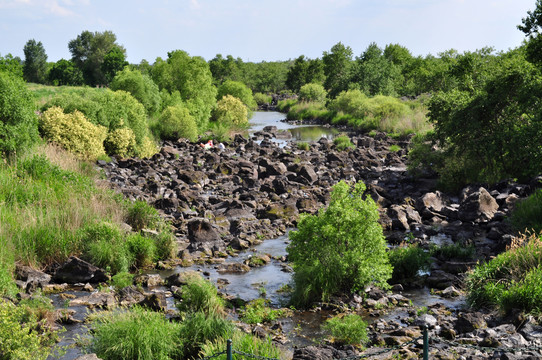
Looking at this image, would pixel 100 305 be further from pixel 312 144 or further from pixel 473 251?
pixel 312 144

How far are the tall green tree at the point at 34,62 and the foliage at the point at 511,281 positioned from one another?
11935 cm

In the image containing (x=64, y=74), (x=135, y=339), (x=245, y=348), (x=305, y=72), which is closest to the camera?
(x=245, y=348)

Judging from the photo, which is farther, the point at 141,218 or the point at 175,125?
the point at 175,125

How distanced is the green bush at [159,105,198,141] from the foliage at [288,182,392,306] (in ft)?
106

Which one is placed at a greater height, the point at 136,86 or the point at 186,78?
the point at 186,78

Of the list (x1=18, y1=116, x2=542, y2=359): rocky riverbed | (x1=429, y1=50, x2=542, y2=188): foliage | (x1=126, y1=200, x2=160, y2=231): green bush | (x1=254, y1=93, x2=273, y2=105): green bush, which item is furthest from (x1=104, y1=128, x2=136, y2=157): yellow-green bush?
(x1=254, y1=93, x2=273, y2=105): green bush

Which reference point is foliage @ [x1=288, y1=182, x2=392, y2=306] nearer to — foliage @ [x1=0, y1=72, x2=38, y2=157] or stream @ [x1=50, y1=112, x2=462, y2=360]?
stream @ [x1=50, y1=112, x2=462, y2=360]

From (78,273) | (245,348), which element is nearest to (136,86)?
(78,273)

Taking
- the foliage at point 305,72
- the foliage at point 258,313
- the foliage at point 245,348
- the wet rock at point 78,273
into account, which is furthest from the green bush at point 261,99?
the foliage at point 245,348

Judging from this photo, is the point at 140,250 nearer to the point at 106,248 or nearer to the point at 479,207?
the point at 106,248

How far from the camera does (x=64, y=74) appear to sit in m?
113

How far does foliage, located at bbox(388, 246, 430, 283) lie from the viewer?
15969 mm

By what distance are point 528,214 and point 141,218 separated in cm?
1316

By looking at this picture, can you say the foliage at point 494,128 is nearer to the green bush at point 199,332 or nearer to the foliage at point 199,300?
the foliage at point 199,300
